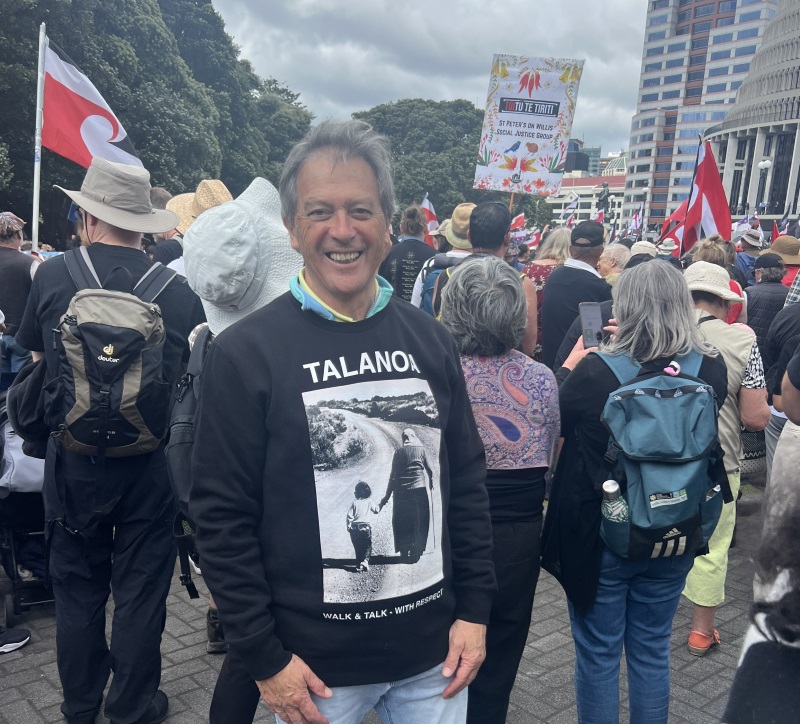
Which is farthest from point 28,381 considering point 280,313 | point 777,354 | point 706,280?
point 777,354

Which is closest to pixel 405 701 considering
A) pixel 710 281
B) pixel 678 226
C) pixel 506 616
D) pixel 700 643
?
pixel 506 616

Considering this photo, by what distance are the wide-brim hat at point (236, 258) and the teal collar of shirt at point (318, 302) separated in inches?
25.3

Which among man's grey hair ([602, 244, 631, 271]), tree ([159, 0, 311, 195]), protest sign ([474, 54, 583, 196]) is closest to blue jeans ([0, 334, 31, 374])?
man's grey hair ([602, 244, 631, 271])

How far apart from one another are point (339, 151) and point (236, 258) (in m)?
0.75

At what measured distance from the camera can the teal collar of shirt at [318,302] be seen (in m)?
1.78

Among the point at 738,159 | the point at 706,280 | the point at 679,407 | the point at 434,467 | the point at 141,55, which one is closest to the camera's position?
the point at 434,467

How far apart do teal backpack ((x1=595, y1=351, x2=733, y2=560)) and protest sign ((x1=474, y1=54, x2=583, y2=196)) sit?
620 cm

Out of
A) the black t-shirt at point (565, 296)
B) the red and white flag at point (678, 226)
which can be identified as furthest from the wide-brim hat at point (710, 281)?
the red and white flag at point (678, 226)

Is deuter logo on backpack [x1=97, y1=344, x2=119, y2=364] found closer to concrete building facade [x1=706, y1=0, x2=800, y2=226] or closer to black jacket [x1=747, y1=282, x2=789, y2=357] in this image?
black jacket [x1=747, y1=282, x2=789, y2=357]

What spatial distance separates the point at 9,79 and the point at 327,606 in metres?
19.7

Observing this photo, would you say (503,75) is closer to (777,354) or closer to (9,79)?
(777,354)

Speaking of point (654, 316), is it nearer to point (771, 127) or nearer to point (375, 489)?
point (375, 489)

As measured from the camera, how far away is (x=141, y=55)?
24.2m

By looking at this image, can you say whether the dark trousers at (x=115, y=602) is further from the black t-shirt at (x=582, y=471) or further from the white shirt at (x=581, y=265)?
the white shirt at (x=581, y=265)
